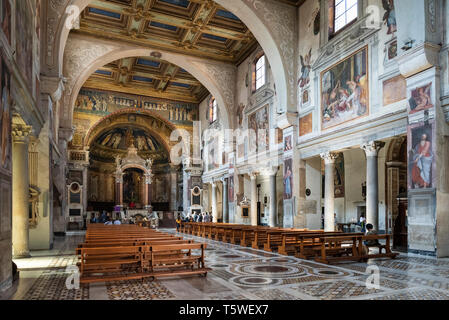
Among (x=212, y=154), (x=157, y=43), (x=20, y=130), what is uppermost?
(x=157, y=43)

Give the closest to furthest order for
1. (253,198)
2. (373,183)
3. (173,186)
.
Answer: (373,183) → (253,198) → (173,186)

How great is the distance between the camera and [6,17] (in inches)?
253

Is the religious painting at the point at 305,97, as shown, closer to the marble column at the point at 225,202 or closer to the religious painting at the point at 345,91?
the religious painting at the point at 345,91

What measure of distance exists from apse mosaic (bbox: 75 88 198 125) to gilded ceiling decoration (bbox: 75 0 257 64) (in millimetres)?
7910

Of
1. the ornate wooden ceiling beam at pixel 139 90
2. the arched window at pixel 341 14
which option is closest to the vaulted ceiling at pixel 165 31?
the ornate wooden ceiling beam at pixel 139 90

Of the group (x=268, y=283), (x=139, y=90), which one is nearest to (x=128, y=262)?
(x=268, y=283)

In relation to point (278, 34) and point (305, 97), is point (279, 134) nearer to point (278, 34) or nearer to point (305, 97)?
point (305, 97)

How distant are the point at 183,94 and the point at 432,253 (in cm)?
2389

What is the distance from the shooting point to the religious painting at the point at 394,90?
1134cm

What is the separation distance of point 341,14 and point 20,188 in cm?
1343

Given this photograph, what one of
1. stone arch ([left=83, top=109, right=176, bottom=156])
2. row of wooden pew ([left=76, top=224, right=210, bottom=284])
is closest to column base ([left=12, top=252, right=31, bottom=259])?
row of wooden pew ([left=76, top=224, right=210, bottom=284])

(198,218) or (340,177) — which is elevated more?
(340,177)

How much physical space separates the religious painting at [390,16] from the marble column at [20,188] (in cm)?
1178

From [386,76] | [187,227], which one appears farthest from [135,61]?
[386,76]
